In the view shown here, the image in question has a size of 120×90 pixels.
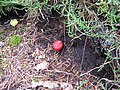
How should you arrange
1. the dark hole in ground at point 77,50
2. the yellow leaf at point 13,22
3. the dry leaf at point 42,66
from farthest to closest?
1. the yellow leaf at point 13,22
2. the dry leaf at point 42,66
3. the dark hole in ground at point 77,50

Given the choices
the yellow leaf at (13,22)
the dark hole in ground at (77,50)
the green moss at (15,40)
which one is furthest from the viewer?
the yellow leaf at (13,22)

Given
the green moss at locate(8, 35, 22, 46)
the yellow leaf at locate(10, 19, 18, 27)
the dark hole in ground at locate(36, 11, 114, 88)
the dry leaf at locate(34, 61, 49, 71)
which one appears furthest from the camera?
the yellow leaf at locate(10, 19, 18, 27)

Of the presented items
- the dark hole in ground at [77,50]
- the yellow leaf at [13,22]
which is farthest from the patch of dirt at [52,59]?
the yellow leaf at [13,22]

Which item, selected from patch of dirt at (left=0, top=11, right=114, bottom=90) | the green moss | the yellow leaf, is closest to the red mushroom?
patch of dirt at (left=0, top=11, right=114, bottom=90)

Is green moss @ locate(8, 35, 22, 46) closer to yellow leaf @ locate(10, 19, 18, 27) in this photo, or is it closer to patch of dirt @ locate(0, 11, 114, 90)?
patch of dirt @ locate(0, 11, 114, 90)

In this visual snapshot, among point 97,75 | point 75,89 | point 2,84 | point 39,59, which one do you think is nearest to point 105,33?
point 97,75

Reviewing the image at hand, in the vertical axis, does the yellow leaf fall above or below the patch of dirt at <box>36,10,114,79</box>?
above

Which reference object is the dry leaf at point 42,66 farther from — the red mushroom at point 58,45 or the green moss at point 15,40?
the green moss at point 15,40
